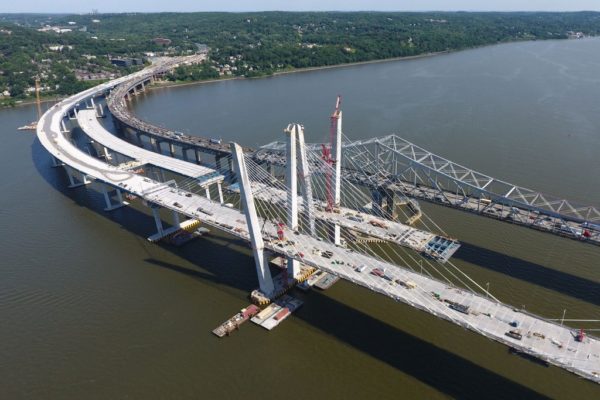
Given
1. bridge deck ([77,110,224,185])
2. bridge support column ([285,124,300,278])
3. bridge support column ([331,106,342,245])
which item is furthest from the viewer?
bridge deck ([77,110,224,185])

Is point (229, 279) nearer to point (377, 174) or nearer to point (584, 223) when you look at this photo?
point (377, 174)

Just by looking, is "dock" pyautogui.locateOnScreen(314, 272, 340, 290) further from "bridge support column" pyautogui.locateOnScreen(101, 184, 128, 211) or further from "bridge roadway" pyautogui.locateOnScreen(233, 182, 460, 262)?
"bridge support column" pyautogui.locateOnScreen(101, 184, 128, 211)

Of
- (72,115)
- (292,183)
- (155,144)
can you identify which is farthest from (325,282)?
(72,115)

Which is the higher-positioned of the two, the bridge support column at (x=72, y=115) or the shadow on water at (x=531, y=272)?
the bridge support column at (x=72, y=115)

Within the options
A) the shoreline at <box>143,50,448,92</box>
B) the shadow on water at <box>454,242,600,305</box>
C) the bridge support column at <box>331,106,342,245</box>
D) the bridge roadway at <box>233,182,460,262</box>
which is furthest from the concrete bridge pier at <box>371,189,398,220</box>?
the shoreline at <box>143,50,448,92</box>

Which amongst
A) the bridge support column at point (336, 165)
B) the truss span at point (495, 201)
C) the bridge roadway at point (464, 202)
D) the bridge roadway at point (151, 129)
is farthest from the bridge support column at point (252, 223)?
the bridge roadway at point (151, 129)

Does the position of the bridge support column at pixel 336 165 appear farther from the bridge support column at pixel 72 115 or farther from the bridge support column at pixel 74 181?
the bridge support column at pixel 72 115

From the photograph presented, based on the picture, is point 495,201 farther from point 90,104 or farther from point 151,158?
point 90,104
